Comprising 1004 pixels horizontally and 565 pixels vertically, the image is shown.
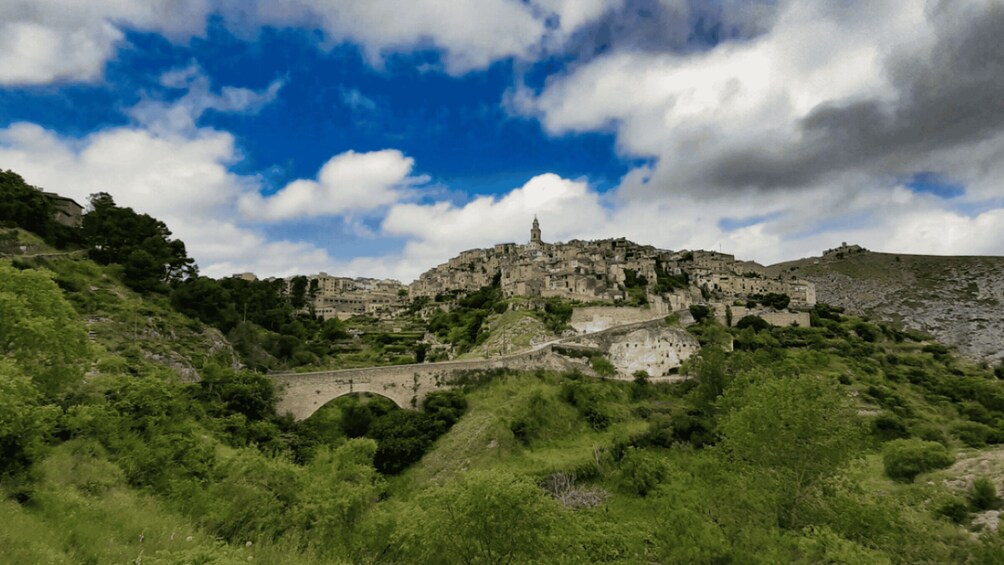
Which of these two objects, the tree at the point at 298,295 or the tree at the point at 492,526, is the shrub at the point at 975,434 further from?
the tree at the point at 298,295

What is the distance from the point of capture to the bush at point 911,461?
106 ft

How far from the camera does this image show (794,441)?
21734mm

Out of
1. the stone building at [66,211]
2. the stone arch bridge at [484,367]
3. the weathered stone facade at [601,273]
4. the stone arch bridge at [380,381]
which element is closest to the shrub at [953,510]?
the stone arch bridge at [484,367]

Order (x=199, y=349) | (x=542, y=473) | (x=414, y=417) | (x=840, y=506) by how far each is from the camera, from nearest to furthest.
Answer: (x=840, y=506) → (x=542, y=473) → (x=414, y=417) → (x=199, y=349)

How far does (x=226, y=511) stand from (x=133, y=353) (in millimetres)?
21906

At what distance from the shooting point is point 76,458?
53.0 feet

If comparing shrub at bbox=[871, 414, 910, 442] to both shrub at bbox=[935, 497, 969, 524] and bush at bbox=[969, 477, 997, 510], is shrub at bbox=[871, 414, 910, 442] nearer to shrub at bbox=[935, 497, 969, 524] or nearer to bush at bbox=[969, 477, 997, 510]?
bush at bbox=[969, 477, 997, 510]

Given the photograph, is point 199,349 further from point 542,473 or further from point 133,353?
point 542,473

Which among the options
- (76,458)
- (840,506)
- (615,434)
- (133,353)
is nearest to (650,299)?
(615,434)

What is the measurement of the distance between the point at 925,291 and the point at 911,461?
126068 millimetres

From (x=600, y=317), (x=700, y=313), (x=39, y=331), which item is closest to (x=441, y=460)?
(x=39, y=331)

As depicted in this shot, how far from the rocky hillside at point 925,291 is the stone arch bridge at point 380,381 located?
Result: 303 feet

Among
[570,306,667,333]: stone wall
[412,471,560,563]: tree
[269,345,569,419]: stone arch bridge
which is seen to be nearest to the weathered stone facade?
[570,306,667,333]: stone wall

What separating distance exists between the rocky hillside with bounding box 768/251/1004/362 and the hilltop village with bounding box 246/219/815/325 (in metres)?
27.5
